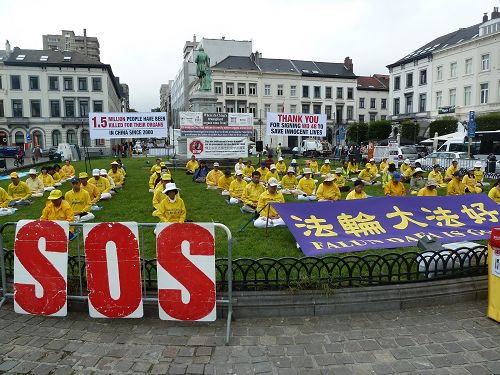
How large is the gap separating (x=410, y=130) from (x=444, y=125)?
479 centimetres

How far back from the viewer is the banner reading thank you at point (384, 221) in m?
6.82

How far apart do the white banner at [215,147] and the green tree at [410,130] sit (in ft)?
108

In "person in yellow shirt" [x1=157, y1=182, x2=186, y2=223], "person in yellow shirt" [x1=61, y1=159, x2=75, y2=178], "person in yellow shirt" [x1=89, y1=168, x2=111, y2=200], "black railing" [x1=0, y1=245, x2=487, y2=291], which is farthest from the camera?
→ "person in yellow shirt" [x1=61, y1=159, x2=75, y2=178]

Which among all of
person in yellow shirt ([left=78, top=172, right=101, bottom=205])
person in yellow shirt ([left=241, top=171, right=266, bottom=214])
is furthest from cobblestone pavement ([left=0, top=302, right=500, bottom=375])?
person in yellow shirt ([left=78, top=172, right=101, bottom=205])

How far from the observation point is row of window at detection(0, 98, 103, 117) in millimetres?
56594

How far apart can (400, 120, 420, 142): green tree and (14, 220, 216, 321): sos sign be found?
48.7m

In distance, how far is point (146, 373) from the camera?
14.1 ft

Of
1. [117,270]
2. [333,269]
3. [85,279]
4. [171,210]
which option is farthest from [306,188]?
[117,270]

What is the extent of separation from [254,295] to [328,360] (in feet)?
4.51

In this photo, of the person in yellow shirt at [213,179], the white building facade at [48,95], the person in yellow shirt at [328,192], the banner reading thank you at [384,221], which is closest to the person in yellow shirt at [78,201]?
the banner reading thank you at [384,221]

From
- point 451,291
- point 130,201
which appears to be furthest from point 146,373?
point 130,201

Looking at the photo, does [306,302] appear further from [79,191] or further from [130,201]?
[130,201]

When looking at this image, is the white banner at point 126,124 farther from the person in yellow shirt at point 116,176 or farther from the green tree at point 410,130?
the green tree at point 410,130

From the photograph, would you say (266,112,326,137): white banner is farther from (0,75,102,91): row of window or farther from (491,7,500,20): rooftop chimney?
(0,75,102,91): row of window
